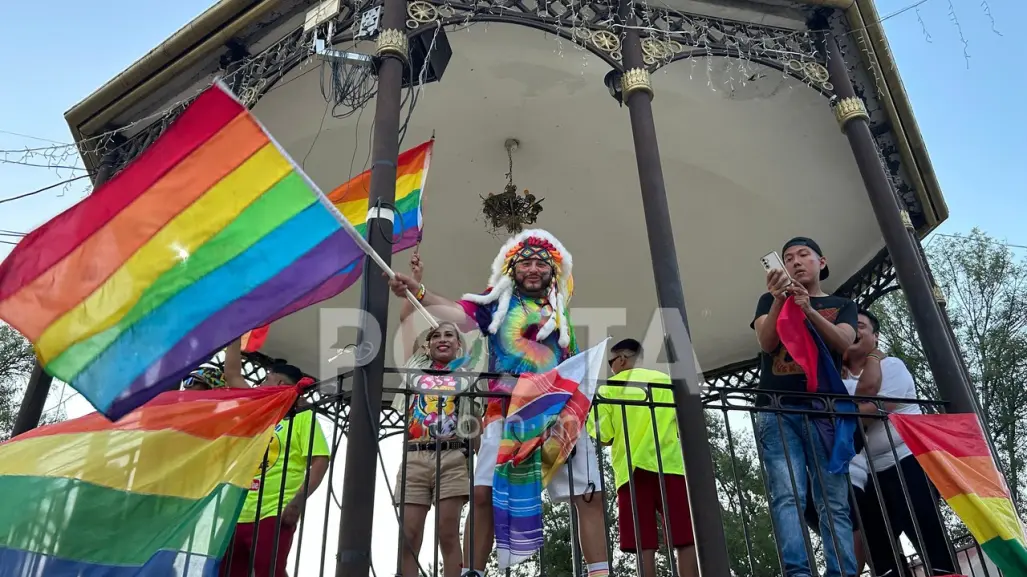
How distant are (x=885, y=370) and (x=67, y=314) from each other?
16.5 feet

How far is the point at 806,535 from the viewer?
3.97 m

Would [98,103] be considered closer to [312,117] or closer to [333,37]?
[312,117]

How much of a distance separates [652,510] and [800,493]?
0.95 meters

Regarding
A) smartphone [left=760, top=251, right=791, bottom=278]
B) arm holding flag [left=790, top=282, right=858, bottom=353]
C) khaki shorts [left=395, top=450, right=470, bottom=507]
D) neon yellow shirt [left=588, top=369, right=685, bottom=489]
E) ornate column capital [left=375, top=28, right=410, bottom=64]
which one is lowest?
khaki shorts [left=395, top=450, right=470, bottom=507]

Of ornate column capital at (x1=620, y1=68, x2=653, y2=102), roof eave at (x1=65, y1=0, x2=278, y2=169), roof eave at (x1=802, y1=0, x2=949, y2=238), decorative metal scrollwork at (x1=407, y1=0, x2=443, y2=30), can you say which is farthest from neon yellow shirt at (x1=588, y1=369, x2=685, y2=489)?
roof eave at (x1=65, y1=0, x2=278, y2=169)

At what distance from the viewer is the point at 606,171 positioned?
8.36 m

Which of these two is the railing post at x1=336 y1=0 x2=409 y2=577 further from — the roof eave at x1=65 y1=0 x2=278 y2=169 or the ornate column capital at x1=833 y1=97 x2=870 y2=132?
the ornate column capital at x1=833 y1=97 x2=870 y2=132

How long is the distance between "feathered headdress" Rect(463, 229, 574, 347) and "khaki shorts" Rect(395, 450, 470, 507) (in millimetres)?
815

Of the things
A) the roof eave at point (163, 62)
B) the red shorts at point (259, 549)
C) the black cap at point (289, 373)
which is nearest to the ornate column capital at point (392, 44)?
the roof eave at point (163, 62)

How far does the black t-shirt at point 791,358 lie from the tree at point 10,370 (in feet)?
38.7

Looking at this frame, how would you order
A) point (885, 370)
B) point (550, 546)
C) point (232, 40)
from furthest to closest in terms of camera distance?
point (550, 546)
point (232, 40)
point (885, 370)

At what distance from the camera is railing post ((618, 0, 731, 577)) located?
3973 mm

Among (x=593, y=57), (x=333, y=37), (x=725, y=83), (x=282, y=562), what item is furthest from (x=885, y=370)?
(x=333, y=37)

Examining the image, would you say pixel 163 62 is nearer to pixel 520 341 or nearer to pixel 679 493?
pixel 520 341
